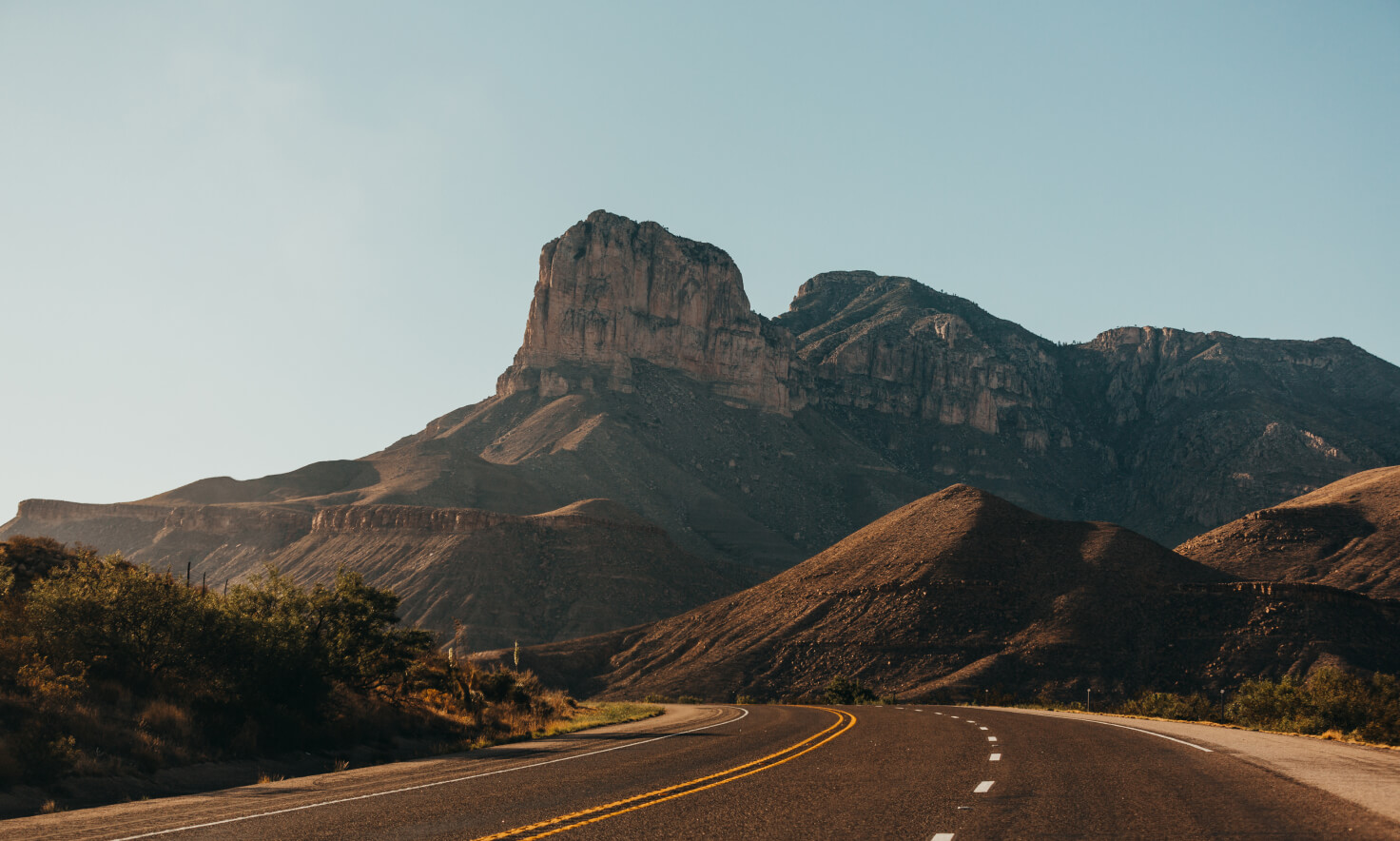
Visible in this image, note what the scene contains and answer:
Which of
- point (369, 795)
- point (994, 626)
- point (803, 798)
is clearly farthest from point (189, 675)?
point (994, 626)

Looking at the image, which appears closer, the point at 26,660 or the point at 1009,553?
the point at 26,660

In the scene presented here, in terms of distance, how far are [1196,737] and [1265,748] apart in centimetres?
329

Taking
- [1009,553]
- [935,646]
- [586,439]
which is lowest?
[935,646]

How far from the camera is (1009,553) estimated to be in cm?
8156

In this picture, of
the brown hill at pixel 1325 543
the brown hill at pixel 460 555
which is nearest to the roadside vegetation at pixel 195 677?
the brown hill at pixel 460 555

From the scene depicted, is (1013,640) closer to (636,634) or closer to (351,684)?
(636,634)

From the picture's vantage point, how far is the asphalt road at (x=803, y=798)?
11273 mm

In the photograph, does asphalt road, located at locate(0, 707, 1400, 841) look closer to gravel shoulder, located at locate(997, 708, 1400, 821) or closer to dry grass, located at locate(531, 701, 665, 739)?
gravel shoulder, located at locate(997, 708, 1400, 821)

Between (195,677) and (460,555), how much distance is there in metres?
96.9

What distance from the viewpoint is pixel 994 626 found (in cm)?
7212

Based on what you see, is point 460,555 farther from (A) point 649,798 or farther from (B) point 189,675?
(A) point 649,798

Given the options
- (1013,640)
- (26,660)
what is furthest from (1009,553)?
(26,660)

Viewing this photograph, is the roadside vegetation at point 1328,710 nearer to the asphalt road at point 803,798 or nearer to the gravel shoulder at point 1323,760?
the gravel shoulder at point 1323,760

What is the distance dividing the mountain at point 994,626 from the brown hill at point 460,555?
20.2 m
